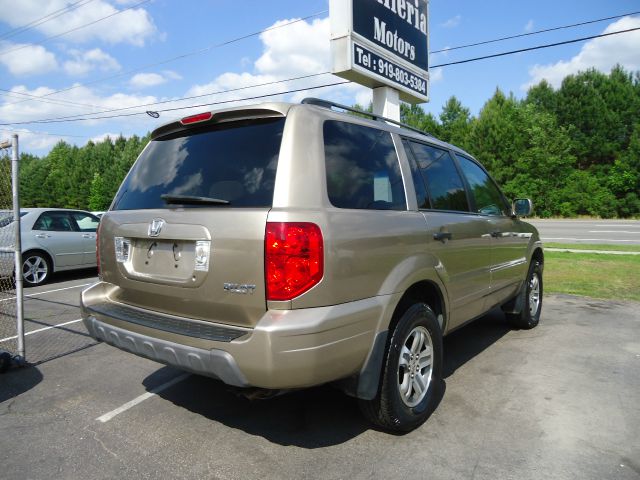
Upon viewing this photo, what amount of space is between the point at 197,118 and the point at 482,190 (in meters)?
2.88

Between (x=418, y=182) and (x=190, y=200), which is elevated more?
(x=418, y=182)

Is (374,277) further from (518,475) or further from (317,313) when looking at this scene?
(518,475)

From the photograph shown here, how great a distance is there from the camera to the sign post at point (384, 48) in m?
7.53

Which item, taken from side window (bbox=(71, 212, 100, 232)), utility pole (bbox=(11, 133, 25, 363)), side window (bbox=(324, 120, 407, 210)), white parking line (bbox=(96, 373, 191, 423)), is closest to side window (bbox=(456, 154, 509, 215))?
side window (bbox=(324, 120, 407, 210))

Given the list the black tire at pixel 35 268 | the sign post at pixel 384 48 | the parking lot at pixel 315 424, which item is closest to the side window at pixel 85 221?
the black tire at pixel 35 268

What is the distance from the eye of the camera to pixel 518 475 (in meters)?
2.38

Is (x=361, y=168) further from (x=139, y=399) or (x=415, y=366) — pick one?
(x=139, y=399)

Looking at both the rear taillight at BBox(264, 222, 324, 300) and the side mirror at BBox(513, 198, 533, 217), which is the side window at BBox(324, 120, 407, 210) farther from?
the side mirror at BBox(513, 198, 533, 217)

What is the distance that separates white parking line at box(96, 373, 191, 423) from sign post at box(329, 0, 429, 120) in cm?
576

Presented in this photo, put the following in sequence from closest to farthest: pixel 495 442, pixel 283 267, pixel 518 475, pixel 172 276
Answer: pixel 283 267 → pixel 518 475 → pixel 172 276 → pixel 495 442

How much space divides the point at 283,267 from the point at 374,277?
0.59 meters

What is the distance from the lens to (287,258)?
7.13 feet

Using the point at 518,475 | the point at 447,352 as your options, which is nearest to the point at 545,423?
the point at 518,475

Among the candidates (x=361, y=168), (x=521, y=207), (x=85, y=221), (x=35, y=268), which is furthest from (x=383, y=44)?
(x=35, y=268)
